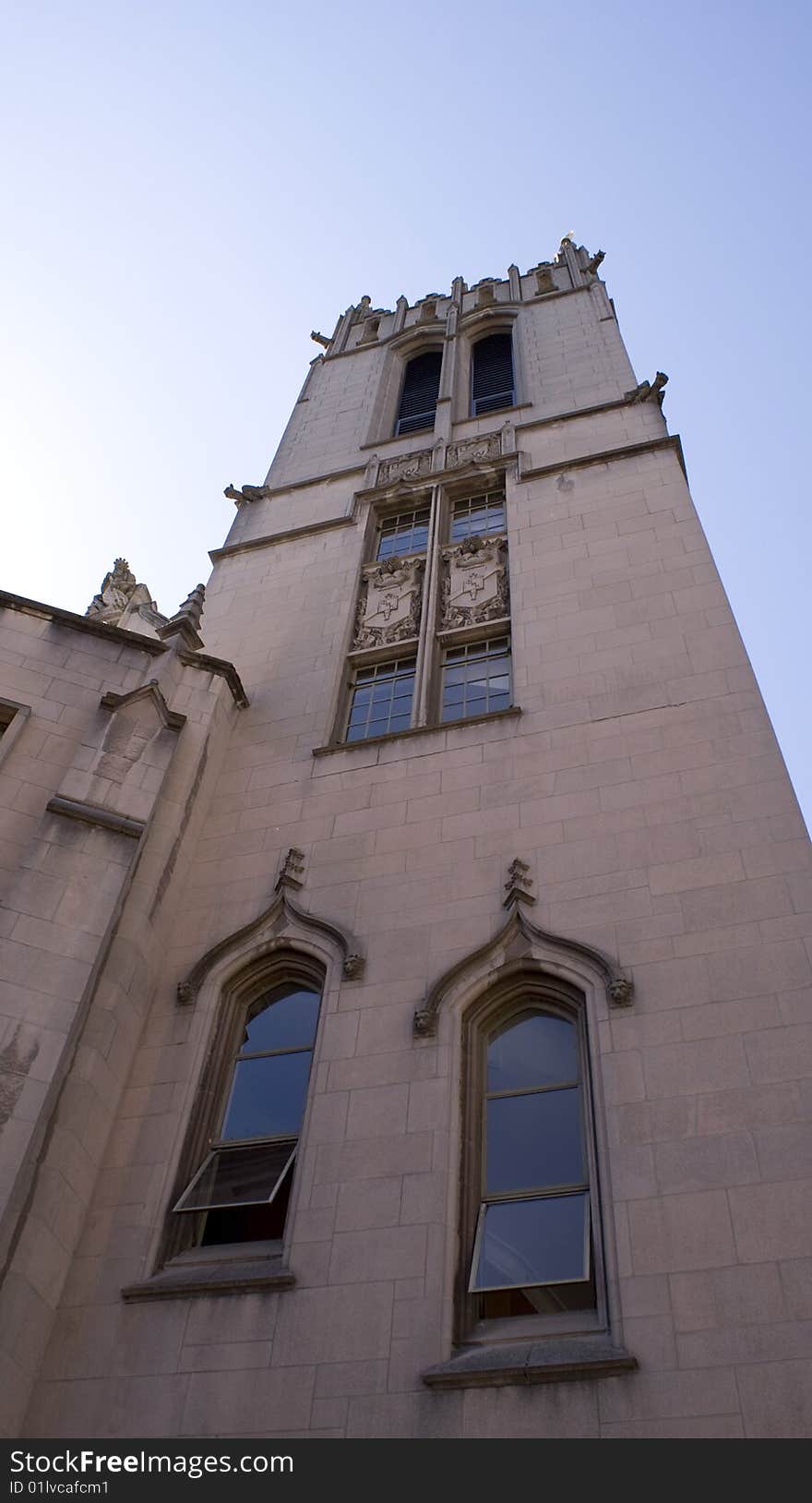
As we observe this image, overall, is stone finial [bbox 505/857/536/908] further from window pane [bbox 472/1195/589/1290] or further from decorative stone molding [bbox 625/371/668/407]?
decorative stone molding [bbox 625/371/668/407]

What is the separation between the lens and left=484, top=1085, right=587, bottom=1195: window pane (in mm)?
9570

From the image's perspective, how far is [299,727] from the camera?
51.1ft

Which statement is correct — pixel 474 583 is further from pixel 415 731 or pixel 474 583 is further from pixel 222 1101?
pixel 222 1101

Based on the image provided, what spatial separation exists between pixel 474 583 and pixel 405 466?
18.1 feet

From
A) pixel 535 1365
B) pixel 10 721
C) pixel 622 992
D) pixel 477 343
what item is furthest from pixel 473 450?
pixel 535 1365

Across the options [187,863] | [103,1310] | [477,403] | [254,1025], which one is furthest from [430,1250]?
[477,403]

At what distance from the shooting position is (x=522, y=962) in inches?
432

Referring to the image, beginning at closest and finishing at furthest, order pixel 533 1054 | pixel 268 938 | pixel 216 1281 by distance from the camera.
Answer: pixel 216 1281
pixel 533 1054
pixel 268 938

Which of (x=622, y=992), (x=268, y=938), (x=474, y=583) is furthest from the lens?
(x=474, y=583)

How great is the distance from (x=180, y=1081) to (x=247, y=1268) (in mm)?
2090

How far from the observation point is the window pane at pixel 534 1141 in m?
9.57

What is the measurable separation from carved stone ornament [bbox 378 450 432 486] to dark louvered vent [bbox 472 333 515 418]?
2145mm

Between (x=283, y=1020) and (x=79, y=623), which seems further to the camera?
(x=79, y=623)
